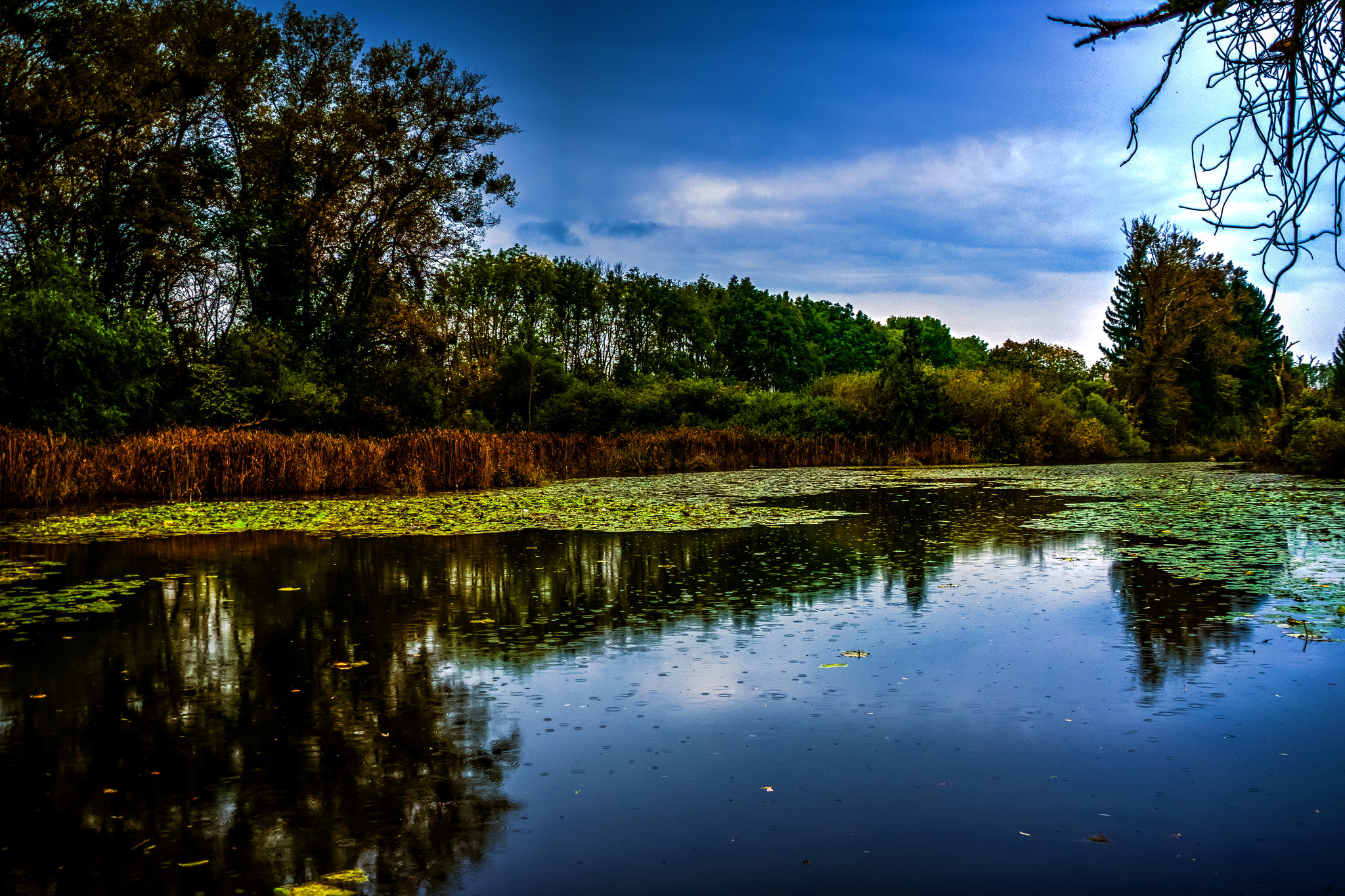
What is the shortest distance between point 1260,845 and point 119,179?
2997 cm

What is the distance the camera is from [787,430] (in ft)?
111

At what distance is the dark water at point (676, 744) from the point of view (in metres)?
2.85

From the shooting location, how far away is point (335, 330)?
2977cm

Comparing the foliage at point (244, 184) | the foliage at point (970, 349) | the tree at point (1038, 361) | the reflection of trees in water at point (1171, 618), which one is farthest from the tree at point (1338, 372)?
the foliage at point (970, 349)

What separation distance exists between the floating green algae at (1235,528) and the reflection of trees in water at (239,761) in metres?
5.29

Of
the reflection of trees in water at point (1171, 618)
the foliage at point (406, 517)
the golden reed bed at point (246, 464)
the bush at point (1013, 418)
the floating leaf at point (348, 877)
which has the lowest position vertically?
the floating leaf at point (348, 877)

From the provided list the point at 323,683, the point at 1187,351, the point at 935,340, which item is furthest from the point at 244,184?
the point at 935,340

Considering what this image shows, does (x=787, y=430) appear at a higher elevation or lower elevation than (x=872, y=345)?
lower

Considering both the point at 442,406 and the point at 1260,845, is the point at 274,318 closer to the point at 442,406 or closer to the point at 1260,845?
the point at 442,406

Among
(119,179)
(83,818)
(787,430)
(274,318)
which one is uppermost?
(119,179)

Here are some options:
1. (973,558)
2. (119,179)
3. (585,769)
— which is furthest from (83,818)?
(119,179)

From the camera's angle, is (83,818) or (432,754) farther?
(432,754)

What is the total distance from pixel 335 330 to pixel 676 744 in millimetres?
28649

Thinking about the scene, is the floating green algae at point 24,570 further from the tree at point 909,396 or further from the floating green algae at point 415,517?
the tree at point 909,396
